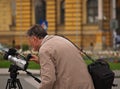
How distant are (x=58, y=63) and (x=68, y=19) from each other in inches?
1732

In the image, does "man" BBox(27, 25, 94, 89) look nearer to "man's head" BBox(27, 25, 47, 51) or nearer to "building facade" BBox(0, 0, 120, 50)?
"man's head" BBox(27, 25, 47, 51)

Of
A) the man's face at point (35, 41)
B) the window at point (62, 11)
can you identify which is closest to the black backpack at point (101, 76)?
the man's face at point (35, 41)

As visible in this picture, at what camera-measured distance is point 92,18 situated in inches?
1980

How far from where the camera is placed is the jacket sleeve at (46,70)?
6.78 m

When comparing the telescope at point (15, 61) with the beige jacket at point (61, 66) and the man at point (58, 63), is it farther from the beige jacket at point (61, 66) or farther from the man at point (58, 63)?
the beige jacket at point (61, 66)

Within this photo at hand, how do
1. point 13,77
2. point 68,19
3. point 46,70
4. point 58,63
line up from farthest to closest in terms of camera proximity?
point 68,19, point 13,77, point 58,63, point 46,70

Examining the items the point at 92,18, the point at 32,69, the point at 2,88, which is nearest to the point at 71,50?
the point at 2,88

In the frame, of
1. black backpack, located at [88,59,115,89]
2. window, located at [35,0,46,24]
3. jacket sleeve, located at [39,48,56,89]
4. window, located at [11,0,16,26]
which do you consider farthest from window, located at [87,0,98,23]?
jacket sleeve, located at [39,48,56,89]

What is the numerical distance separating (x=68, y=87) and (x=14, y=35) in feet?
147

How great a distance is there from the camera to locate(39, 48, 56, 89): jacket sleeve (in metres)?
6.78

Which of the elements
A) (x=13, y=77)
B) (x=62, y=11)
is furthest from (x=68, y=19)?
(x=13, y=77)

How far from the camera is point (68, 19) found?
167 feet

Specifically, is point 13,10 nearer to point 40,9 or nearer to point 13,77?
point 40,9

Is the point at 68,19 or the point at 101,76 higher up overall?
the point at 101,76
